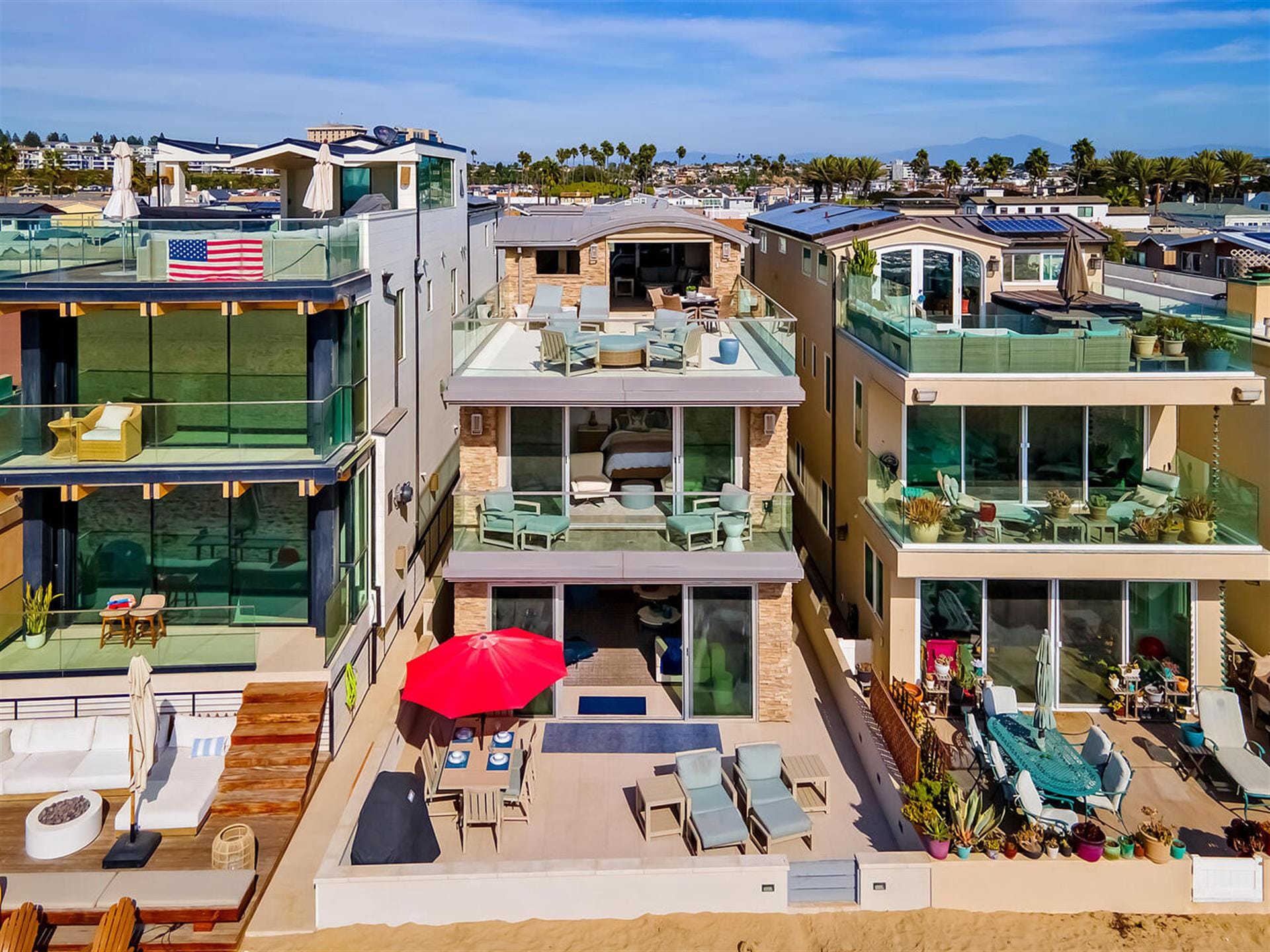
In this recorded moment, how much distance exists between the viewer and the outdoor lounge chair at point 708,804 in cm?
1296

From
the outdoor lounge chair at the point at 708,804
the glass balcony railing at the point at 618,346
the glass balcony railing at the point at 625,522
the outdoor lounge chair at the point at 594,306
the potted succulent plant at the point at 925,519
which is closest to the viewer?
the outdoor lounge chair at the point at 708,804

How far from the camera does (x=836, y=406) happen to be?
2206cm

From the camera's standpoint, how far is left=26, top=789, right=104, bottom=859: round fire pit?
41.6 feet

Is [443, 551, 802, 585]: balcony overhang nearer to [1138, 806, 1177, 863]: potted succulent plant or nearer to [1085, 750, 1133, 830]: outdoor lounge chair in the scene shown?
[1085, 750, 1133, 830]: outdoor lounge chair

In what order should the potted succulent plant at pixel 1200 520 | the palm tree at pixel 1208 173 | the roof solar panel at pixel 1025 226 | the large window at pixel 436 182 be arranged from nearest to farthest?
the potted succulent plant at pixel 1200 520 < the roof solar panel at pixel 1025 226 < the large window at pixel 436 182 < the palm tree at pixel 1208 173

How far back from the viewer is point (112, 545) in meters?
16.8

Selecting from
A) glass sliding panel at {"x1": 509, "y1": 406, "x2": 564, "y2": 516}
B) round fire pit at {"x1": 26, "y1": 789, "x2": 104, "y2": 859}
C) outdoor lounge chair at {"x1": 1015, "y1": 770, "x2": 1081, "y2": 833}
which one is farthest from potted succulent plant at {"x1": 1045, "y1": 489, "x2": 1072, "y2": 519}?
round fire pit at {"x1": 26, "y1": 789, "x2": 104, "y2": 859}

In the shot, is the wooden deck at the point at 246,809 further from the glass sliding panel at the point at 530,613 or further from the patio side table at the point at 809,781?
the patio side table at the point at 809,781

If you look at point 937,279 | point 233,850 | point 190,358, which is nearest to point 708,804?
point 233,850

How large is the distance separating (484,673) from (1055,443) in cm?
1029

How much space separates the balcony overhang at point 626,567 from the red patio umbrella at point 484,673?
3.85 ft

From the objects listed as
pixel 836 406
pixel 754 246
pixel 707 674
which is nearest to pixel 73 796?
pixel 707 674

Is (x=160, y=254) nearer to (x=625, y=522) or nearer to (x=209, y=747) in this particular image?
(x=209, y=747)

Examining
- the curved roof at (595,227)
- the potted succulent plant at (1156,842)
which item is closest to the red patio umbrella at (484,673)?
the potted succulent plant at (1156,842)
